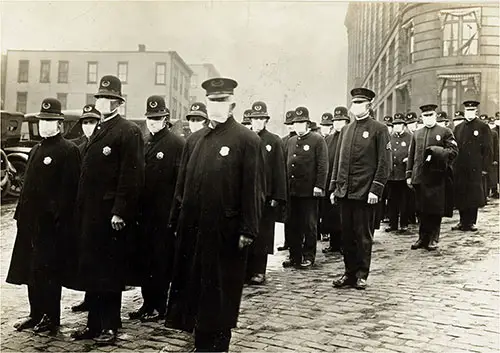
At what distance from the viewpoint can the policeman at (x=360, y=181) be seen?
19.4ft

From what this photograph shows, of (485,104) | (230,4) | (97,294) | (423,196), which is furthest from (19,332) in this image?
(485,104)

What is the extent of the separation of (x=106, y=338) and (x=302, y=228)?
3.50m

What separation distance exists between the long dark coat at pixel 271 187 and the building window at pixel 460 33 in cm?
1573

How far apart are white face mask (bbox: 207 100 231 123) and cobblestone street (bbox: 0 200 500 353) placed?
178 cm

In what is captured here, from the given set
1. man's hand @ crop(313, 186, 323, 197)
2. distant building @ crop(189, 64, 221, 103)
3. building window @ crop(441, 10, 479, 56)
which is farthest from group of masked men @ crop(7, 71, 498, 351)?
building window @ crop(441, 10, 479, 56)

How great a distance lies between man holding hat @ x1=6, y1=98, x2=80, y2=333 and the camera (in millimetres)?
4520

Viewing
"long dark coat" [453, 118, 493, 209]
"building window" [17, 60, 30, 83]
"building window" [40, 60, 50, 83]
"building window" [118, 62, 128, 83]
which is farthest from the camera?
"building window" [118, 62, 128, 83]

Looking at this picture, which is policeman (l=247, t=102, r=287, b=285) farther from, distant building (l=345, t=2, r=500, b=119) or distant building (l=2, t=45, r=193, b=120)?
distant building (l=2, t=45, r=193, b=120)

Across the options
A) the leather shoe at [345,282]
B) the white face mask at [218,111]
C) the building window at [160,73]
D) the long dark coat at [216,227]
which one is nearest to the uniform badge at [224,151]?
the long dark coat at [216,227]

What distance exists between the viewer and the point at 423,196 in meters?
7.75

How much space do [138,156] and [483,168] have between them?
721 centimetres

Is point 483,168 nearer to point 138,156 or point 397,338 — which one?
point 397,338

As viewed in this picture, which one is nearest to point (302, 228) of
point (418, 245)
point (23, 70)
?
point (418, 245)

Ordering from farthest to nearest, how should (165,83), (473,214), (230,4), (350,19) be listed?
(350,19) → (165,83) → (473,214) → (230,4)
